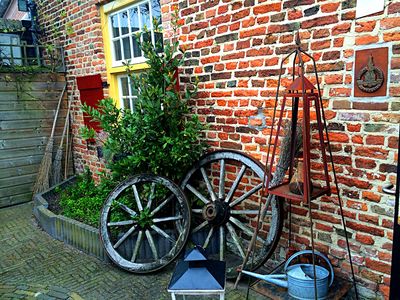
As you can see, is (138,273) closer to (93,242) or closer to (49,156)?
(93,242)

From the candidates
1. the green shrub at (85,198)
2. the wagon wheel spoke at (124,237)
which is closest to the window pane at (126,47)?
the green shrub at (85,198)

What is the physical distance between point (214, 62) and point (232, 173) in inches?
45.9

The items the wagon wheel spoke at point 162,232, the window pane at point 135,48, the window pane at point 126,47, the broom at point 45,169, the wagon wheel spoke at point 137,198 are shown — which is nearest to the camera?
the wagon wheel spoke at point 162,232

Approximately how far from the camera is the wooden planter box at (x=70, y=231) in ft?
12.6

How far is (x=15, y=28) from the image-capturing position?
630cm

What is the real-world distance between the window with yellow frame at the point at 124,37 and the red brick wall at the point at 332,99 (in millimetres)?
1221

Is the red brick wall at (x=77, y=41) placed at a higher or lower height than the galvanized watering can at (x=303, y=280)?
higher

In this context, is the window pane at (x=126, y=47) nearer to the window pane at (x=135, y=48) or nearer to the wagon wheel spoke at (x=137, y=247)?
the window pane at (x=135, y=48)

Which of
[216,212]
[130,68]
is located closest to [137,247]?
[216,212]

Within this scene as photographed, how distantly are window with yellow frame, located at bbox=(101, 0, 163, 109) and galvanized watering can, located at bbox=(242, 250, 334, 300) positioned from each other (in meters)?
3.10

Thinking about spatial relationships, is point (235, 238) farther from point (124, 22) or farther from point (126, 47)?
point (124, 22)

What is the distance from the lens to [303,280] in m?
2.49

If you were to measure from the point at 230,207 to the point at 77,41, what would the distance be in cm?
404

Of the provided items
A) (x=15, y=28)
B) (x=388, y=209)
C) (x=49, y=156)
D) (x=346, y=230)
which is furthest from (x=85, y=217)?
(x=15, y=28)
